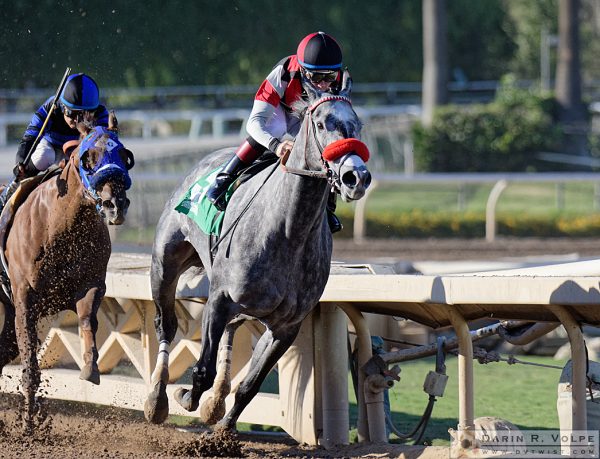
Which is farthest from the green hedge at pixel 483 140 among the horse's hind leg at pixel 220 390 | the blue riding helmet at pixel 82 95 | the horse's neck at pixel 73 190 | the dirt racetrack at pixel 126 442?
the horse's hind leg at pixel 220 390

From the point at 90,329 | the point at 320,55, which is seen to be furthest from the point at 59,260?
the point at 320,55

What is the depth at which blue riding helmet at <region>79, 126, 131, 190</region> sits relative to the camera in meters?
5.25

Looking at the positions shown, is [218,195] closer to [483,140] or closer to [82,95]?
[82,95]

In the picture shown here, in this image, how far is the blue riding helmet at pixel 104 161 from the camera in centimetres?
525

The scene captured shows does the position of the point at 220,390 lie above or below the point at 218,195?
below

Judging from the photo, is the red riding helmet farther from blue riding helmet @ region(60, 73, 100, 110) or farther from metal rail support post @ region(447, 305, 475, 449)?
blue riding helmet @ region(60, 73, 100, 110)

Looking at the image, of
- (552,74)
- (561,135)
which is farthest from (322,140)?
(552,74)

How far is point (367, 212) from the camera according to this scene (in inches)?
659

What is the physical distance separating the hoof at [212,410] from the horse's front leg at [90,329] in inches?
21.5

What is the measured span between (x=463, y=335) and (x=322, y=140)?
1.04 m

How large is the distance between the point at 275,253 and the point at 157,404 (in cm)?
101

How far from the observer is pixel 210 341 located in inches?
199

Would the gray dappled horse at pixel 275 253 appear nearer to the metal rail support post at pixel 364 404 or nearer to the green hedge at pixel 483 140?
the metal rail support post at pixel 364 404

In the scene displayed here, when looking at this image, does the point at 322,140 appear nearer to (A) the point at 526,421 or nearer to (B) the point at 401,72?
(A) the point at 526,421
